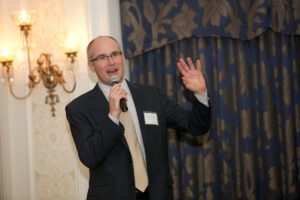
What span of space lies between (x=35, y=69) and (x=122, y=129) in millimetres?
1538

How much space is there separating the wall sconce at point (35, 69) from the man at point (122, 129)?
2.92 ft

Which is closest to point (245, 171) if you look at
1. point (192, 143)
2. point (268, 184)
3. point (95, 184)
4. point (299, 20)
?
point (268, 184)

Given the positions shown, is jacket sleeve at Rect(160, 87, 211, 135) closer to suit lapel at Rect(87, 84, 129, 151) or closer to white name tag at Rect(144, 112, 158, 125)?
white name tag at Rect(144, 112, 158, 125)

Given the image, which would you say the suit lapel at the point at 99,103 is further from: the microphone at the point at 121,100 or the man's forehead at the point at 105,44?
the man's forehead at the point at 105,44

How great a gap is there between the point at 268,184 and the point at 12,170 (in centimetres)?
215

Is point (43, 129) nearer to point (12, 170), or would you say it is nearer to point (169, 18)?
point (12, 170)

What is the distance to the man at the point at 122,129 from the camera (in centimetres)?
184

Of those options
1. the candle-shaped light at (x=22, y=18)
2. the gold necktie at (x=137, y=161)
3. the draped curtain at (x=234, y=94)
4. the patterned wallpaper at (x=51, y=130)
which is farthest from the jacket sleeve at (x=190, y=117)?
the candle-shaped light at (x=22, y=18)

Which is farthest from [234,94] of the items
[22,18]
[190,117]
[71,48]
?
[22,18]

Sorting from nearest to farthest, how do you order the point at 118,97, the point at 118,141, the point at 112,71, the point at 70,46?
the point at 118,97, the point at 118,141, the point at 112,71, the point at 70,46

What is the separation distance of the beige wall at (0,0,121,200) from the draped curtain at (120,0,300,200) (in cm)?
33

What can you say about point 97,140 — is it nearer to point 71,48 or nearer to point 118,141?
point 118,141

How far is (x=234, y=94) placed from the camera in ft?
10.0

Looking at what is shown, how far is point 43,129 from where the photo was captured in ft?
10.3
